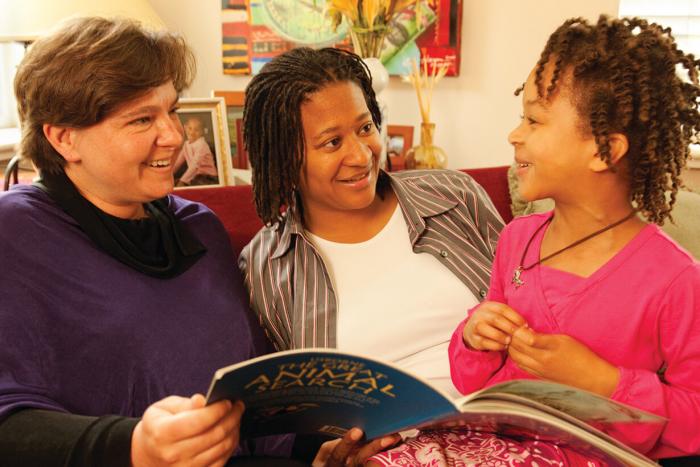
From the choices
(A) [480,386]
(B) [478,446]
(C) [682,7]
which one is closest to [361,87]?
(A) [480,386]

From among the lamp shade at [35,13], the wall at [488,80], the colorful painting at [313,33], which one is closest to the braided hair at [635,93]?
the wall at [488,80]

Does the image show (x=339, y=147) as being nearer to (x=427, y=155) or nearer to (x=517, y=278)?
(x=517, y=278)

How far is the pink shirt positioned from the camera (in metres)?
1.04

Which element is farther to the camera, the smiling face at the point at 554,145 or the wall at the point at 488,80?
the wall at the point at 488,80

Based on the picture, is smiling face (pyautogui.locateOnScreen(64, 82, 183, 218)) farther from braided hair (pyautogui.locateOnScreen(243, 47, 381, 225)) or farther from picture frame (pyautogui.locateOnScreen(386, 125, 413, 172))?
picture frame (pyautogui.locateOnScreen(386, 125, 413, 172))

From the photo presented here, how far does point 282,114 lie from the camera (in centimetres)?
148

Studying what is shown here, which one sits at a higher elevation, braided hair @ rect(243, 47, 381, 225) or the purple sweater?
braided hair @ rect(243, 47, 381, 225)

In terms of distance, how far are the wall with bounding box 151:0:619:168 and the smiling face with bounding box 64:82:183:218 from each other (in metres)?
1.50

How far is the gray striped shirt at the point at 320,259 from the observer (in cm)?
149

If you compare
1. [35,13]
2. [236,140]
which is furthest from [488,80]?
[35,13]

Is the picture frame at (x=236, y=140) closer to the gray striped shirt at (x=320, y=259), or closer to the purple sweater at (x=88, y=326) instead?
the gray striped shirt at (x=320, y=259)

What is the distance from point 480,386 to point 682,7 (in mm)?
1670

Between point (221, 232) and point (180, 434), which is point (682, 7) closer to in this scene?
point (221, 232)

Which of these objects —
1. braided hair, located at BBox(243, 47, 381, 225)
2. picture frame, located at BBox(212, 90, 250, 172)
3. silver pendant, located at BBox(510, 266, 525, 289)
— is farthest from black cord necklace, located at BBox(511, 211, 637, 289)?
picture frame, located at BBox(212, 90, 250, 172)
